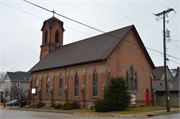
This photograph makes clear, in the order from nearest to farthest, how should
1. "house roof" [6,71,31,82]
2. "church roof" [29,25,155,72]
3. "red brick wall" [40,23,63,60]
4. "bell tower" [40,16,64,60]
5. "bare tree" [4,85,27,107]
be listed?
"church roof" [29,25,155,72], "bare tree" [4,85,27,107], "red brick wall" [40,23,63,60], "bell tower" [40,16,64,60], "house roof" [6,71,31,82]

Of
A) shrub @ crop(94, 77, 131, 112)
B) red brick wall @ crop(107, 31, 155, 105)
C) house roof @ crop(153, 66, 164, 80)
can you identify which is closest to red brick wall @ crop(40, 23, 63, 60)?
red brick wall @ crop(107, 31, 155, 105)

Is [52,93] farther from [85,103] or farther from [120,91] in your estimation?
[120,91]

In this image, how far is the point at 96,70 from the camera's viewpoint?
2677 centimetres

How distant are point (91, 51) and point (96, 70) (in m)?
4.04

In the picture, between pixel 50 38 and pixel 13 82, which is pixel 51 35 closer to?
pixel 50 38

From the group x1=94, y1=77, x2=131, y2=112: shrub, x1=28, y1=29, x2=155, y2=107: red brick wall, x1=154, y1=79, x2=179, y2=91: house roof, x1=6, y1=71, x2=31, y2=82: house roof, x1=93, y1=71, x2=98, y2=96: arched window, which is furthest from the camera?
x1=6, y1=71, x2=31, y2=82: house roof

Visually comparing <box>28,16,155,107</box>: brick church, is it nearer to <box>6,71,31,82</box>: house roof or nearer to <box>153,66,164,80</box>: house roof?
<box>153,66,164,80</box>: house roof

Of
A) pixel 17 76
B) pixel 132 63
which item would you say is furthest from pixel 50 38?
pixel 17 76

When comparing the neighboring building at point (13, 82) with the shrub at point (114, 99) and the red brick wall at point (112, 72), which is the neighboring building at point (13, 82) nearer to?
the red brick wall at point (112, 72)

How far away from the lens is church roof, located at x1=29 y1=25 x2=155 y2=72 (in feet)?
88.9

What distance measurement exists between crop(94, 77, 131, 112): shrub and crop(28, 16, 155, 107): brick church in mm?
1406

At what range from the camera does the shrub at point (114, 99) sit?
21953mm

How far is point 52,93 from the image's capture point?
33375mm

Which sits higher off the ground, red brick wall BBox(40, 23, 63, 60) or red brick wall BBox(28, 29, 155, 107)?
red brick wall BBox(40, 23, 63, 60)
